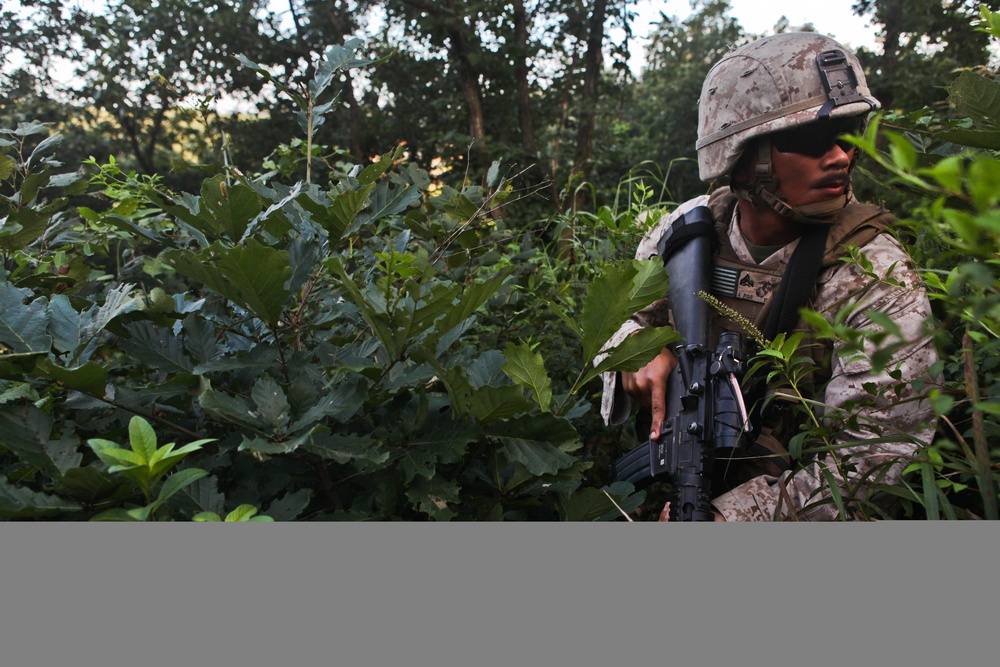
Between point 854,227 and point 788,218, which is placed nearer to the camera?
point 854,227

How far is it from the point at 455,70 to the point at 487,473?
1029 centimetres

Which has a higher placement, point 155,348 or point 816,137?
point 816,137

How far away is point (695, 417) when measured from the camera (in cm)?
151

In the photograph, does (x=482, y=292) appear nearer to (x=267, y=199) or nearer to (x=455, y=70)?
(x=267, y=199)

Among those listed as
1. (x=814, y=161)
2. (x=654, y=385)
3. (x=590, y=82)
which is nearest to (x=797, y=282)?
(x=814, y=161)

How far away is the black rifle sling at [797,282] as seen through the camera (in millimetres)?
1609

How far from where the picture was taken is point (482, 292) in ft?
2.73

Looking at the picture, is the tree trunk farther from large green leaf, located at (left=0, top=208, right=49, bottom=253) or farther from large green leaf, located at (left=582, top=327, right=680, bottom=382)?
large green leaf, located at (left=582, top=327, right=680, bottom=382)

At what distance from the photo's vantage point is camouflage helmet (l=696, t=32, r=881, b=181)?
5.18 ft

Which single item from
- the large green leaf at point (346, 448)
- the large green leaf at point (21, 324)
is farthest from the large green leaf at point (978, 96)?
the large green leaf at point (21, 324)

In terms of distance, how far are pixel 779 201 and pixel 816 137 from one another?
134mm

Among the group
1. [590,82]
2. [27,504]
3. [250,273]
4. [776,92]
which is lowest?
[27,504]

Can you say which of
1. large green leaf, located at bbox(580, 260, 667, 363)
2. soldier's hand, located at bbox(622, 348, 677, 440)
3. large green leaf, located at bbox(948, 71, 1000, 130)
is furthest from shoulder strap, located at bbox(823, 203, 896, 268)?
large green leaf, located at bbox(580, 260, 667, 363)

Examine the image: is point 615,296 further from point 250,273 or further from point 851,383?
point 851,383
